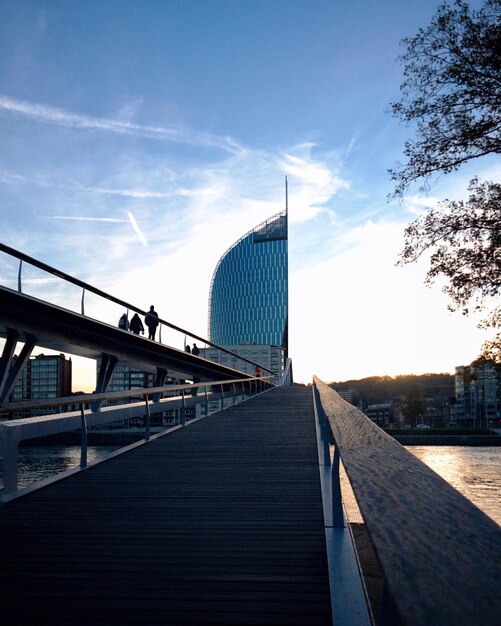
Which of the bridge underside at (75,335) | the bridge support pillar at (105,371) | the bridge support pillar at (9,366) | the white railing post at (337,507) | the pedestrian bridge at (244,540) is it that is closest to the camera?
the pedestrian bridge at (244,540)

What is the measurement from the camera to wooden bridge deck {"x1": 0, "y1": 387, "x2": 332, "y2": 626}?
3248mm

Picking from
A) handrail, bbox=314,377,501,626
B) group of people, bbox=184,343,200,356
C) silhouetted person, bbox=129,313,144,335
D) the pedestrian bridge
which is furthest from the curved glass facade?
handrail, bbox=314,377,501,626

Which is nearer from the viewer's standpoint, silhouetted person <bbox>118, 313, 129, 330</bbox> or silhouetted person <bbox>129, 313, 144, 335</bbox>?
silhouetted person <bbox>118, 313, 129, 330</bbox>

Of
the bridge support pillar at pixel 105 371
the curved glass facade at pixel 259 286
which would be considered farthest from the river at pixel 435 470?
the curved glass facade at pixel 259 286

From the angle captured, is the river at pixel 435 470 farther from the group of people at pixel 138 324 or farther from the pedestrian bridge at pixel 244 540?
the group of people at pixel 138 324

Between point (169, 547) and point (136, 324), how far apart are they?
1539 centimetres

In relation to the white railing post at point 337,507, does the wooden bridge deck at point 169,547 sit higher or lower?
lower

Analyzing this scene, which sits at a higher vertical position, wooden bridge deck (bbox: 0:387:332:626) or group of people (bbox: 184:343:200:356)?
group of people (bbox: 184:343:200:356)

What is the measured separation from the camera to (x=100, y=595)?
342cm

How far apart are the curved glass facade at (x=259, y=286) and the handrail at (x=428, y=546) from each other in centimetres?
16694

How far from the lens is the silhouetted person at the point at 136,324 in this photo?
62.6 ft

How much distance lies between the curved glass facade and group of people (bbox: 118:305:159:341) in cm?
14737

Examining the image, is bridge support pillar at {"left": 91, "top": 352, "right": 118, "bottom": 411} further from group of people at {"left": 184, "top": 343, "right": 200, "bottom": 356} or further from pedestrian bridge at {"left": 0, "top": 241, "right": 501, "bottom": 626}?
pedestrian bridge at {"left": 0, "top": 241, "right": 501, "bottom": 626}

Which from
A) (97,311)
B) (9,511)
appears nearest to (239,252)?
(97,311)
